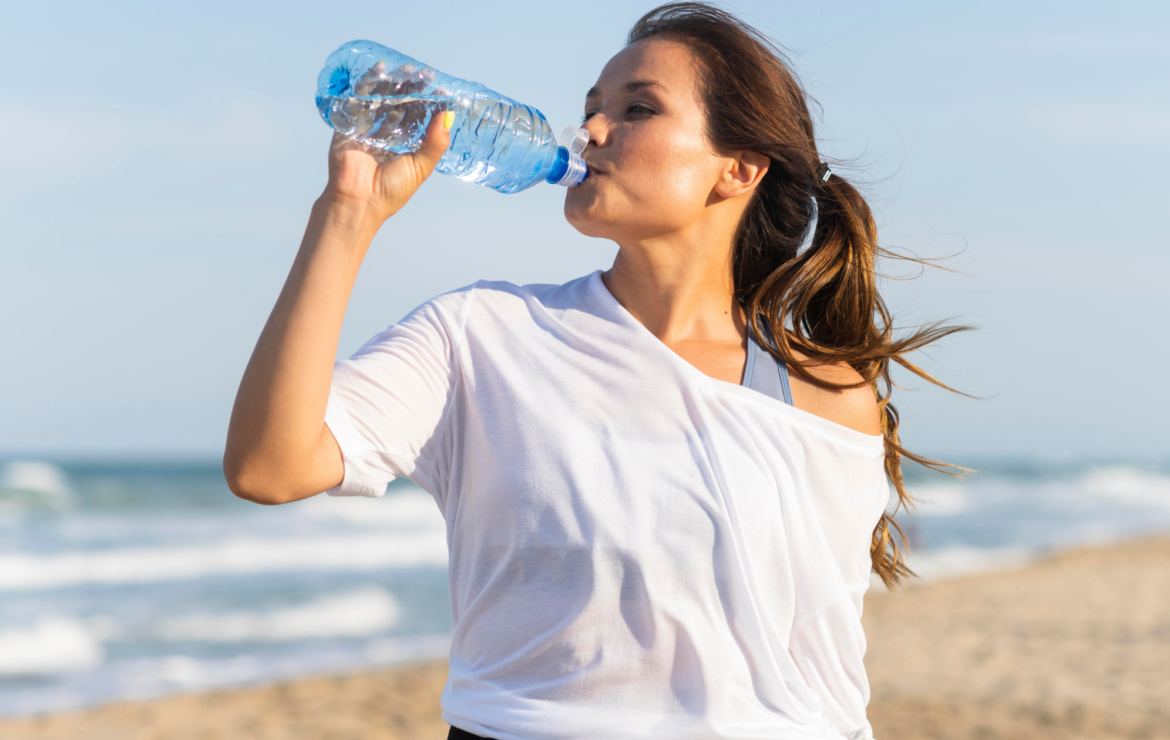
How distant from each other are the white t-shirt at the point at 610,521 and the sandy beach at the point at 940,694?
5222 mm

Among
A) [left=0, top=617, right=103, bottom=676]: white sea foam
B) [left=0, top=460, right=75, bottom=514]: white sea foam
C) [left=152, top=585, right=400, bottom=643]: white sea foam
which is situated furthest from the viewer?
[left=0, top=460, right=75, bottom=514]: white sea foam

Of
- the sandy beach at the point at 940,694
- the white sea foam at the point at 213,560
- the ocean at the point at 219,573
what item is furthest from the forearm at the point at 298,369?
the white sea foam at the point at 213,560

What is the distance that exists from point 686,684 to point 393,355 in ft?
2.61

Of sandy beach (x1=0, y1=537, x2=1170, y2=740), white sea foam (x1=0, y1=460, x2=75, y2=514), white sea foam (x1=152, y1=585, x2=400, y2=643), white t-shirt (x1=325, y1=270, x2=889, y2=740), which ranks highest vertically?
white t-shirt (x1=325, y1=270, x2=889, y2=740)

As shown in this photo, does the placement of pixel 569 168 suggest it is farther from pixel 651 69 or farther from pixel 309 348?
pixel 309 348

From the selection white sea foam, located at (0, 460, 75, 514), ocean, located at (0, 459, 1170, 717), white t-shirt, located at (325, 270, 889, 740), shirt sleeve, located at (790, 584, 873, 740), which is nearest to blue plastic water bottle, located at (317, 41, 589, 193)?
white t-shirt, located at (325, 270, 889, 740)

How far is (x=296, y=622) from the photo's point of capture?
1067 centimetres

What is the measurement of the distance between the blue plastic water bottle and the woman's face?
0.22 ft

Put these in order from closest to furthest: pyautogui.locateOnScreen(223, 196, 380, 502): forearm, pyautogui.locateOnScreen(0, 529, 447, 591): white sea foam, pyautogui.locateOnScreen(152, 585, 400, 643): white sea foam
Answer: pyautogui.locateOnScreen(223, 196, 380, 502): forearm, pyautogui.locateOnScreen(152, 585, 400, 643): white sea foam, pyautogui.locateOnScreen(0, 529, 447, 591): white sea foam

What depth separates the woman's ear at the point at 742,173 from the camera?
2273 mm

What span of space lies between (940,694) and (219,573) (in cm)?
966

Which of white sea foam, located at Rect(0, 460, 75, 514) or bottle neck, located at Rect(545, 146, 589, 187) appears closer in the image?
bottle neck, located at Rect(545, 146, 589, 187)

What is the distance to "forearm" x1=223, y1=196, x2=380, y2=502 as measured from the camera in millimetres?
1601

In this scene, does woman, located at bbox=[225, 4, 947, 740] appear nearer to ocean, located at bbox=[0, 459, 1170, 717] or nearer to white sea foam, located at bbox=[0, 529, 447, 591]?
ocean, located at bbox=[0, 459, 1170, 717]
